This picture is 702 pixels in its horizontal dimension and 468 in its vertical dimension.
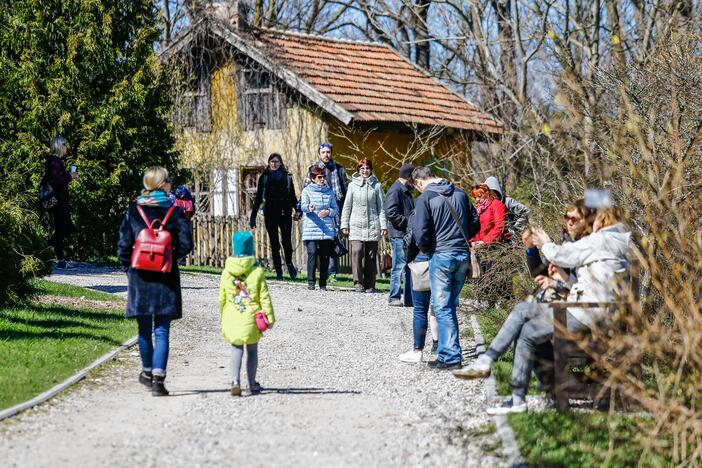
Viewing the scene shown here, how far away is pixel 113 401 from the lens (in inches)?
365

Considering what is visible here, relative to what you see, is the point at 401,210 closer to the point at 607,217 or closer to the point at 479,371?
the point at 479,371

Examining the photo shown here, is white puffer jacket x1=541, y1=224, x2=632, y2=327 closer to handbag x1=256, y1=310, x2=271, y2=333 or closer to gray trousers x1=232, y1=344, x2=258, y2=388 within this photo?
handbag x1=256, y1=310, x2=271, y2=333

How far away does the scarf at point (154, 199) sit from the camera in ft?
31.6

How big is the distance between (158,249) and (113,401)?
1.20 m

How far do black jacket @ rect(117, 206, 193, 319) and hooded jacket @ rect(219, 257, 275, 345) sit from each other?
0.38m

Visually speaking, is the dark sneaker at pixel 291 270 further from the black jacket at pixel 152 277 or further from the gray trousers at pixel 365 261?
the black jacket at pixel 152 277

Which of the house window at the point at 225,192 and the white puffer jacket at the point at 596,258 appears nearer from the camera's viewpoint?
the white puffer jacket at the point at 596,258

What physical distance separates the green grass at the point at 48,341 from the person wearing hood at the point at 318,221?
11.6 ft

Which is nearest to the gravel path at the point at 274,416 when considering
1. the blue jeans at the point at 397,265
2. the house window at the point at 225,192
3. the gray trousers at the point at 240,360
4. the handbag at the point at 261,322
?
the gray trousers at the point at 240,360

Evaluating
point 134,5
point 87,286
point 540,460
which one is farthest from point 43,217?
→ point 540,460

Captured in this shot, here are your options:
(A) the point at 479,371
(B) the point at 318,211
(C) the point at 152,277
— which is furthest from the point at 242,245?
(B) the point at 318,211

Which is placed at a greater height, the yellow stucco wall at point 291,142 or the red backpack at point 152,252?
the yellow stucco wall at point 291,142

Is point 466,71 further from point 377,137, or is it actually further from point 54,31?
point 54,31

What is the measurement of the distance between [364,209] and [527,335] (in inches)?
347
